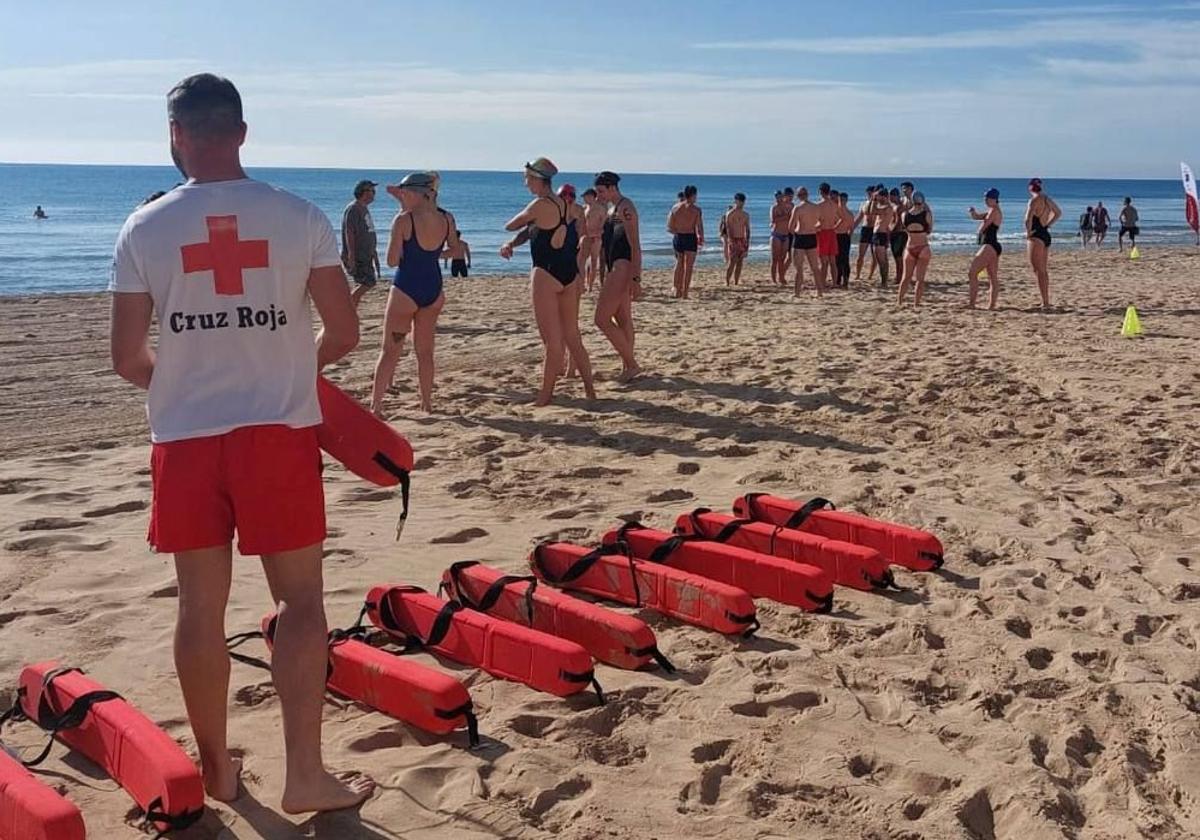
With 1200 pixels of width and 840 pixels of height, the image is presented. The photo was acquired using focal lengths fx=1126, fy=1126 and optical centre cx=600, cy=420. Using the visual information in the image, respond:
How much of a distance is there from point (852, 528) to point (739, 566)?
0.74 metres

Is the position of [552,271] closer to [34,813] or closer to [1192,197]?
[34,813]

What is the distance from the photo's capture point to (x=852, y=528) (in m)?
5.13

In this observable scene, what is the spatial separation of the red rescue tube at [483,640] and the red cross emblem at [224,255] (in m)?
1.60

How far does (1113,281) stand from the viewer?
19859 millimetres

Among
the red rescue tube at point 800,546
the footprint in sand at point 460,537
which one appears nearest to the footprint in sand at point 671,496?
the red rescue tube at point 800,546

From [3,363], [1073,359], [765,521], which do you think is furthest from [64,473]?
[1073,359]

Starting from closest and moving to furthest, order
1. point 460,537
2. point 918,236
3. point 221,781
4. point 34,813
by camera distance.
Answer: point 34,813, point 221,781, point 460,537, point 918,236

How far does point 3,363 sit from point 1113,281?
1744cm

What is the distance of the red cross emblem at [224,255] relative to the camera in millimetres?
2736

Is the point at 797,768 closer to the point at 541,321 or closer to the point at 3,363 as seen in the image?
the point at 541,321

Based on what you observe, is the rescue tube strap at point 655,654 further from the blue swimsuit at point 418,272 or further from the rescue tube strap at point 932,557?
the blue swimsuit at point 418,272

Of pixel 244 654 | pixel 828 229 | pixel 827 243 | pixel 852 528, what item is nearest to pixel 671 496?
pixel 852 528

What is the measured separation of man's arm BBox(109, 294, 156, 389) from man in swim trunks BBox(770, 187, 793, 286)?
1688 cm

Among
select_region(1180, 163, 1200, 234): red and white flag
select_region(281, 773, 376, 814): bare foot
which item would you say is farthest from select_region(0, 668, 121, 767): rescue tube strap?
select_region(1180, 163, 1200, 234): red and white flag
